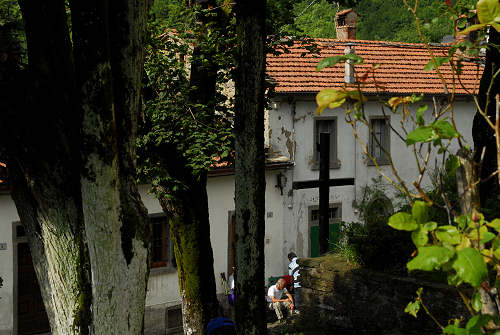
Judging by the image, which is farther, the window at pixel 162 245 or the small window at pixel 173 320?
the window at pixel 162 245

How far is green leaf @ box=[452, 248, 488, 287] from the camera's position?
66.9 inches

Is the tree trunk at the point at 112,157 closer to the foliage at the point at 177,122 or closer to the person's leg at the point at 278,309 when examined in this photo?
the foliage at the point at 177,122

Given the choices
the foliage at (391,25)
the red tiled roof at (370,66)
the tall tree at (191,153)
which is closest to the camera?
the tall tree at (191,153)

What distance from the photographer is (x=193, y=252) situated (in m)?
9.52

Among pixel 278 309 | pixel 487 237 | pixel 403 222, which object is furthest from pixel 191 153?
pixel 487 237

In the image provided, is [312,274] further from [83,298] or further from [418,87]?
[418,87]

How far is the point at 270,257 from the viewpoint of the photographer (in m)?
16.9

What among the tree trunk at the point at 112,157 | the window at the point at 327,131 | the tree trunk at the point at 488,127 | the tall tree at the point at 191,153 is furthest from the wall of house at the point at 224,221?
the tree trunk at the point at 112,157

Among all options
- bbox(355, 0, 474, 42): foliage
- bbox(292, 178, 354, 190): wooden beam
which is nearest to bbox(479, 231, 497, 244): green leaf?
bbox(292, 178, 354, 190): wooden beam

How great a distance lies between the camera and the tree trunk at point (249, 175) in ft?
20.7

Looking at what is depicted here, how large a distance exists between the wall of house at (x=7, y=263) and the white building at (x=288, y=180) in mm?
21

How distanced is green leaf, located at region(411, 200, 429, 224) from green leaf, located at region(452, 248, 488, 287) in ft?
0.90

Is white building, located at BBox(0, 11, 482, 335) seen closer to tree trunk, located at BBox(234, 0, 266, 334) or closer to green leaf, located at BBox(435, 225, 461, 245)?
tree trunk, located at BBox(234, 0, 266, 334)

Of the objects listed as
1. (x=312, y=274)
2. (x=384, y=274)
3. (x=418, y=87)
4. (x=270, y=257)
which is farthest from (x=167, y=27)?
(x=418, y=87)
